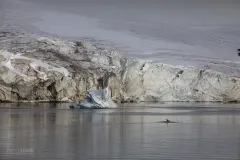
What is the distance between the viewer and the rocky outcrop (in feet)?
159

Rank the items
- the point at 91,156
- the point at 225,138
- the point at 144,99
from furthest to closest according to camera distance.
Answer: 1. the point at 144,99
2. the point at 225,138
3. the point at 91,156

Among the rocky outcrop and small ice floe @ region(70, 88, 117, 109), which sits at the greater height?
the rocky outcrop

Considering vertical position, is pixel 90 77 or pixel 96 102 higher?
pixel 90 77

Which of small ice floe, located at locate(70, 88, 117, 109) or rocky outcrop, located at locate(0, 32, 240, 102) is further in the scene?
rocky outcrop, located at locate(0, 32, 240, 102)

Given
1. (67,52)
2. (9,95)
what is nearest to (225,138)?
(9,95)

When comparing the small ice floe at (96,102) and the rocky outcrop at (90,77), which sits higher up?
the rocky outcrop at (90,77)

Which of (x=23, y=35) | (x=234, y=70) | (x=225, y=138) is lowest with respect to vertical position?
(x=225, y=138)

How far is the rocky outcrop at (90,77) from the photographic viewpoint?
1911 inches

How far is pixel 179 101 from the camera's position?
57156 millimetres

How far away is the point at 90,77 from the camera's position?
5316 centimetres

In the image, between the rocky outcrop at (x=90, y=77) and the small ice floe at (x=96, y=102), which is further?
the rocky outcrop at (x=90, y=77)

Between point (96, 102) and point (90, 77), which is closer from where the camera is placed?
point (96, 102)

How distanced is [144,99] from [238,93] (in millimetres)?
9923

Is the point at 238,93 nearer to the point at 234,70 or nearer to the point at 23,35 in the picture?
the point at 234,70
